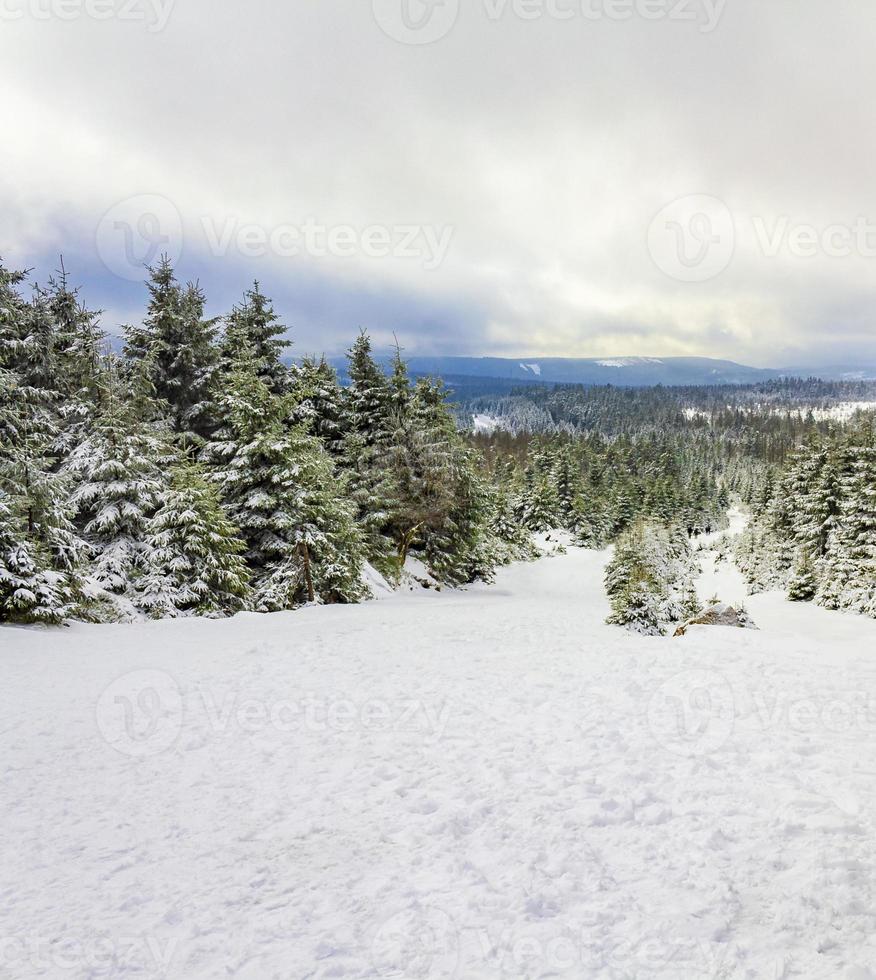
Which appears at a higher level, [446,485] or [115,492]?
[115,492]

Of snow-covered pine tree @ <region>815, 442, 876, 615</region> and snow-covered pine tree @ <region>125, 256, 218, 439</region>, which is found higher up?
snow-covered pine tree @ <region>125, 256, 218, 439</region>

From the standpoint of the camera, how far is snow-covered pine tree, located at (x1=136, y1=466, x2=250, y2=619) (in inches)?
576

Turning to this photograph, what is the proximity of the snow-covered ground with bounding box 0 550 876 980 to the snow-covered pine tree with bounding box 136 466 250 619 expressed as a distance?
4.53 metres

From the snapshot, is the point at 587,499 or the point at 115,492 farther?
the point at 587,499

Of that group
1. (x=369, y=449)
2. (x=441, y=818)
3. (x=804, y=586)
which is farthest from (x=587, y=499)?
(x=441, y=818)

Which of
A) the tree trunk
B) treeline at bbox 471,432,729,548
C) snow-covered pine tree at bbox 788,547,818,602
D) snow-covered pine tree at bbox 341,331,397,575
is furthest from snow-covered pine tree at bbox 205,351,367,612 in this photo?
treeline at bbox 471,432,729,548

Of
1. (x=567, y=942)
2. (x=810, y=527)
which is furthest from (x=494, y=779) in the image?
(x=810, y=527)

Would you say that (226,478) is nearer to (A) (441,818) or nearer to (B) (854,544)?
(A) (441,818)

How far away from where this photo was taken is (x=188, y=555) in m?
15.1

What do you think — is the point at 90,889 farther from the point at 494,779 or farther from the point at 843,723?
the point at 843,723

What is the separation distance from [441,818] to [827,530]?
3379cm

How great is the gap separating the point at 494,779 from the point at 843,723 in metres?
4.84

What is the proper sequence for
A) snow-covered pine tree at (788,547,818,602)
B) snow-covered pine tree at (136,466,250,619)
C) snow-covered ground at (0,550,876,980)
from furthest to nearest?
snow-covered pine tree at (788,547,818,602) < snow-covered pine tree at (136,466,250,619) < snow-covered ground at (0,550,876,980)

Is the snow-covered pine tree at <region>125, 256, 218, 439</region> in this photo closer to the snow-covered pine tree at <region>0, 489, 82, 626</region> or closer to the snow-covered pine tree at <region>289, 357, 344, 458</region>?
the snow-covered pine tree at <region>289, 357, 344, 458</region>
